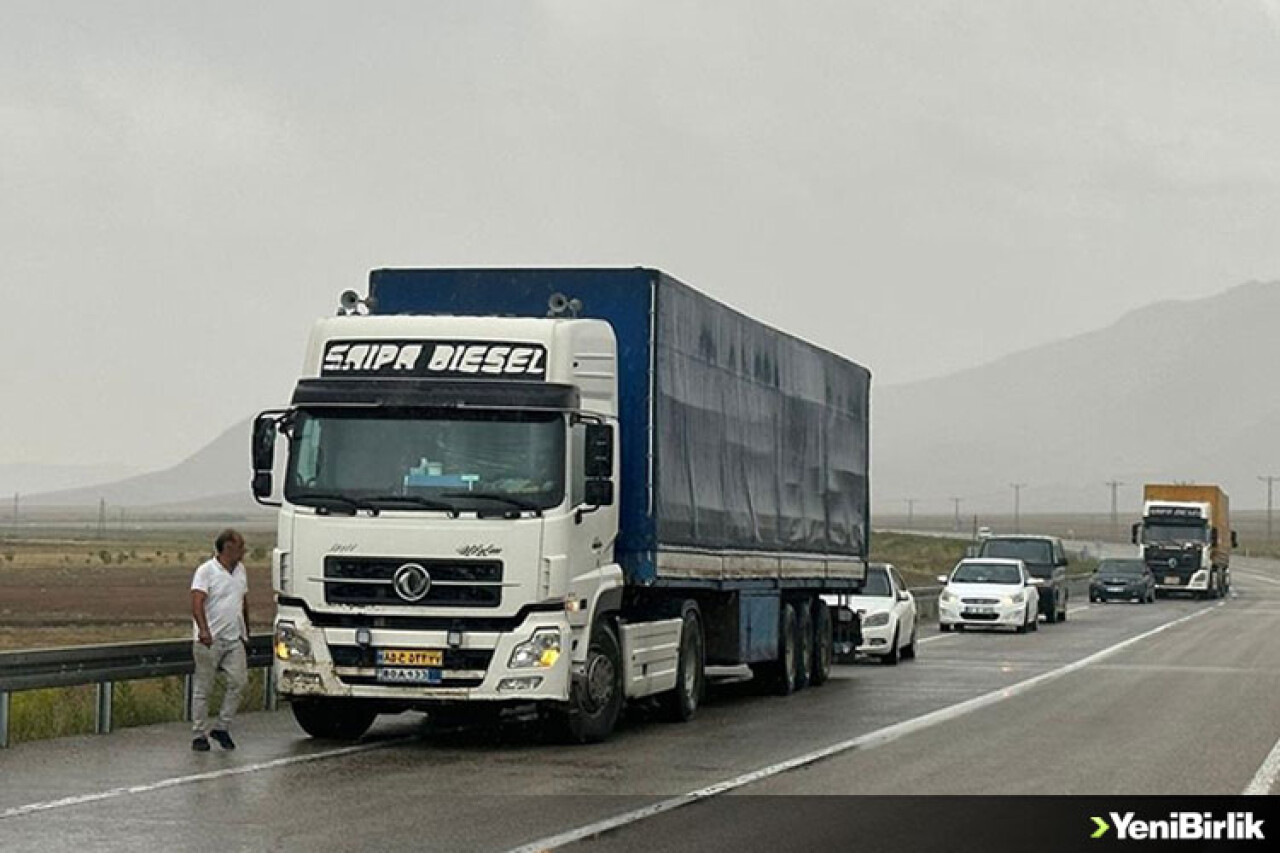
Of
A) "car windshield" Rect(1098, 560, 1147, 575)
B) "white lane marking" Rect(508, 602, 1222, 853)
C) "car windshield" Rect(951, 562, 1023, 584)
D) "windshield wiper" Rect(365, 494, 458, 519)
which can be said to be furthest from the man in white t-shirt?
"car windshield" Rect(1098, 560, 1147, 575)

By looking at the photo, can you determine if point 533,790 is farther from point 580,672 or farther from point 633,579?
Answer: point 633,579

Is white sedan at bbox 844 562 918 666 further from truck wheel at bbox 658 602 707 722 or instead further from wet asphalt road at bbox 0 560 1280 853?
truck wheel at bbox 658 602 707 722

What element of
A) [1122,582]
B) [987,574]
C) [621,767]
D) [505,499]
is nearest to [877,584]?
[987,574]

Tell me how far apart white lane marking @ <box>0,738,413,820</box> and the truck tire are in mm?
7428

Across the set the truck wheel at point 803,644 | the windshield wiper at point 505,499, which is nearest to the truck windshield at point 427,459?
the windshield wiper at point 505,499

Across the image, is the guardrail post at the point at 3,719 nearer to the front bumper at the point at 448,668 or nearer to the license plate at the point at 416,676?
the front bumper at the point at 448,668

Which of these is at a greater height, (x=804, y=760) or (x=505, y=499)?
(x=505, y=499)

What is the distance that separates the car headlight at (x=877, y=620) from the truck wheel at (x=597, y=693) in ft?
45.2

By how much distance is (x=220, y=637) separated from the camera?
18.2 m

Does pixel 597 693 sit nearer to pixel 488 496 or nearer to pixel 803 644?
pixel 488 496

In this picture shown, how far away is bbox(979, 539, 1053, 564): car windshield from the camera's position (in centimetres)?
5316

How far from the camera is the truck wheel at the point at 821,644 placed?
92.0ft

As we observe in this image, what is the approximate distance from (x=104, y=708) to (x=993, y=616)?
27271 millimetres

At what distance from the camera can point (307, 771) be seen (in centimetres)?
1656
